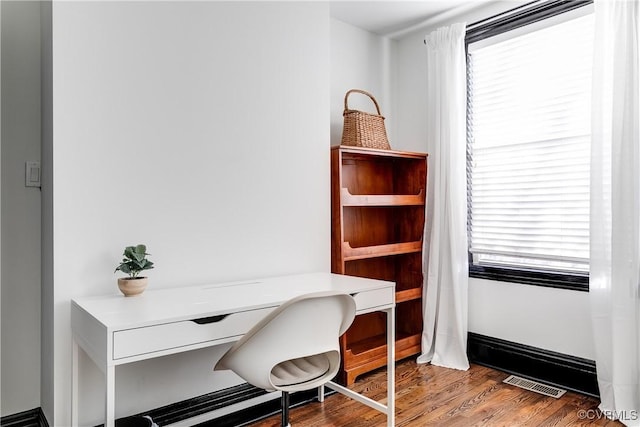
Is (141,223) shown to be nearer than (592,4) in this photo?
Yes

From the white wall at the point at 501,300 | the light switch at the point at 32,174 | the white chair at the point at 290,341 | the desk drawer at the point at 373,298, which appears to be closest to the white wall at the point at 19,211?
the light switch at the point at 32,174

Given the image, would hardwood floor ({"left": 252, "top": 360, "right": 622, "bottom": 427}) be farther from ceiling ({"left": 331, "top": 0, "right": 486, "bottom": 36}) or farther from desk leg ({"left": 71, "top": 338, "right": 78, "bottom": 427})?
ceiling ({"left": 331, "top": 0, "right": 486, "bottom": 36})

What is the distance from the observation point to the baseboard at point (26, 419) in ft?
6.85

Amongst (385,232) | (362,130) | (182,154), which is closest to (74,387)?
(182,154)

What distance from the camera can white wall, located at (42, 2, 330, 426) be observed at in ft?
6.23

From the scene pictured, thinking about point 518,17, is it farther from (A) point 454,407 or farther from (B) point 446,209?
(A) point 454,407

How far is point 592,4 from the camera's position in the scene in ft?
8.44

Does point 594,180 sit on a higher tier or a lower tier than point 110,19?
lower

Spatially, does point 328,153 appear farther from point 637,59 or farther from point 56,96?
point 637,59

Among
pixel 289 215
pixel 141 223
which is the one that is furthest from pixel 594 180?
pixel 141 223

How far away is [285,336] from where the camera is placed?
1705 millimetres

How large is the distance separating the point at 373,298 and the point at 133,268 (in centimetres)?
112

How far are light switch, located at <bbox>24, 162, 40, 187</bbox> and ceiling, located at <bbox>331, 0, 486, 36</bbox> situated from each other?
2.11 meters

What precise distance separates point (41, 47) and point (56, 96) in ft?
1.50
